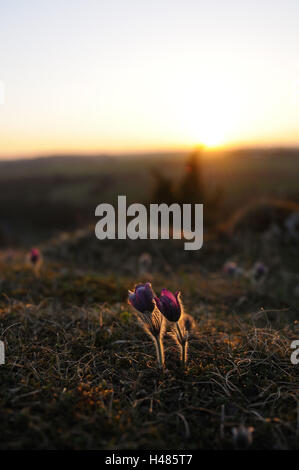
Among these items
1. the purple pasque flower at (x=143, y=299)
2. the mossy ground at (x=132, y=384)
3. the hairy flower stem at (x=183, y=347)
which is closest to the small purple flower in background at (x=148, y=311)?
the purple pasque flower at (x=143, y=299)

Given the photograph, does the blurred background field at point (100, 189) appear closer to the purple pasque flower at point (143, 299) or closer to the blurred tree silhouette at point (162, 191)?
the blurred tree silhouette at point (162, 191)

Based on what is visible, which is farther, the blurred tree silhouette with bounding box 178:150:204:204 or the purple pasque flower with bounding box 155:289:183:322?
the blurred tree silhouette with bounding box 178:150:204:204

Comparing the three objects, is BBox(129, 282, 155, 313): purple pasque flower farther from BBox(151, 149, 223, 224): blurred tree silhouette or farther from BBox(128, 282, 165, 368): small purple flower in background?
BBox(151, 149, 223, 224): blurred tree silhouette

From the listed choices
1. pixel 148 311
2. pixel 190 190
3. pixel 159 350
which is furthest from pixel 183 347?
pixel 190 190

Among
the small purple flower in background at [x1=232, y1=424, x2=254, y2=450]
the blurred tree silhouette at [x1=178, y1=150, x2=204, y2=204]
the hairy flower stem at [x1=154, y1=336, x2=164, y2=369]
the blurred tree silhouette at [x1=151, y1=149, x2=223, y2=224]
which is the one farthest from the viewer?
the blurred tree silhouette at [x1=178, y1=150, x2=204, y2=204]

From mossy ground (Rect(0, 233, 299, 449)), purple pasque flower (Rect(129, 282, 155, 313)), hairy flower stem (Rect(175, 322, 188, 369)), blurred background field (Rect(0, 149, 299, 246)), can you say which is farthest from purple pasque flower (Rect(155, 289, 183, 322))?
blurred background field (Rect(0, 149, 299, 246))
